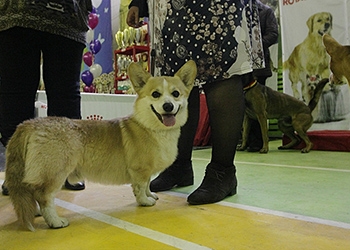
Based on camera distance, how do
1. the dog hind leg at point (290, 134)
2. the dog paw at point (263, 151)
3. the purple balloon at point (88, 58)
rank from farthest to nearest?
the purple balloon at point (88, 58), the dog hind leg at point (290, 134), the dog paw at point (263, 151)

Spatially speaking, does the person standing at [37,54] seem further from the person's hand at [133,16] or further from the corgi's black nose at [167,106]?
the corgi's black nose at [167,106]

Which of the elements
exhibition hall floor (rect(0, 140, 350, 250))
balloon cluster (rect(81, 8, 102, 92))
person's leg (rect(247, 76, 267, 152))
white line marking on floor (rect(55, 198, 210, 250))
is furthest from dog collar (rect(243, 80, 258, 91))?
balloon cluster (rect(81, 8, 102, 92))

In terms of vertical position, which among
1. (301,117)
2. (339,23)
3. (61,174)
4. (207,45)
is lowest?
(61,174)

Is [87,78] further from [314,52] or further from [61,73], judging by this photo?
[61,73]

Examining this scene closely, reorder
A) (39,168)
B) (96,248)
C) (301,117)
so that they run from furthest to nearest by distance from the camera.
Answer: (301,117), (39,168), (96,248)

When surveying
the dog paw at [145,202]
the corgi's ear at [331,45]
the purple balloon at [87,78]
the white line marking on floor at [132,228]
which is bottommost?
the white line marking on floor at [132,228]

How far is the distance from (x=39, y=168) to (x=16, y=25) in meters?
0.68

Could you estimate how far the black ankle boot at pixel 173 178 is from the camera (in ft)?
5.47

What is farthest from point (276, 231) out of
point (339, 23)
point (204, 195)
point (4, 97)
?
point (339, 23)

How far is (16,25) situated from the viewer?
143cm

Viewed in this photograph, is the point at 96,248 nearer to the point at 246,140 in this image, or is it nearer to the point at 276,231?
the point at 276,231

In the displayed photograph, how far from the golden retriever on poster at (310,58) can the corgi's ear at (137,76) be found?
3258 millimetres

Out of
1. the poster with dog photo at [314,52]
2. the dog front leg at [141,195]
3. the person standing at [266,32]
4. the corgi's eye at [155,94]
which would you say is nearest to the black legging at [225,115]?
the corgi's eye at [155,94]

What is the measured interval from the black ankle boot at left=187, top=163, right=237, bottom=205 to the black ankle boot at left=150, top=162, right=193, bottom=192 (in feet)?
0.84
